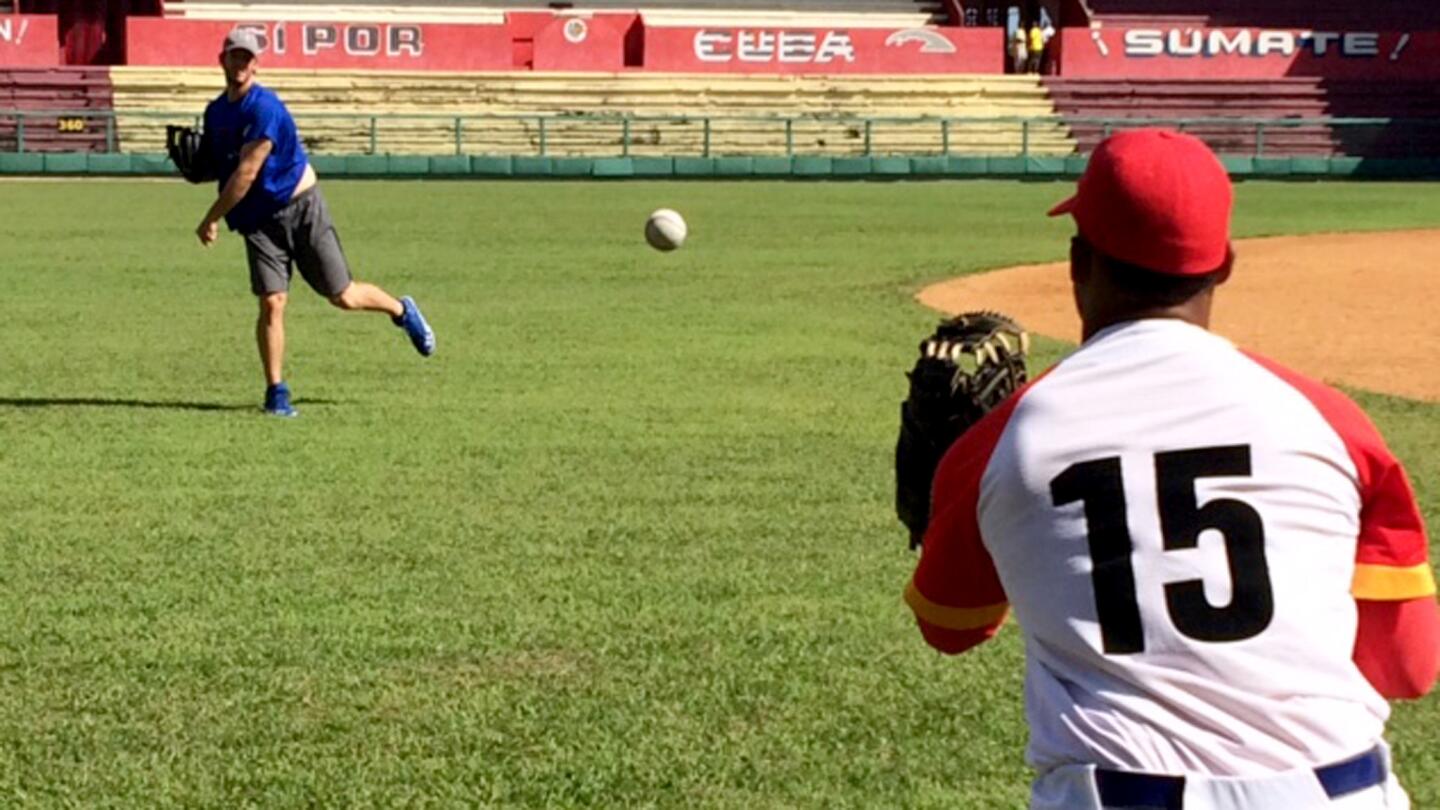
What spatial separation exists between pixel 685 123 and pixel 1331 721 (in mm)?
42441

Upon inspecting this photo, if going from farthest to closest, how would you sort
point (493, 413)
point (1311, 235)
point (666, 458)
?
point (1311, 235) < point (493, 413) < point (666, 458)

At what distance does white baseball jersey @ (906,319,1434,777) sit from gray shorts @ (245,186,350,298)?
28.1 ft

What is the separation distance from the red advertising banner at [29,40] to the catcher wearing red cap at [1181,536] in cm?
4566

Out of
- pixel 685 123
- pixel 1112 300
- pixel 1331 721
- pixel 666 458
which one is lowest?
pixel 685 123

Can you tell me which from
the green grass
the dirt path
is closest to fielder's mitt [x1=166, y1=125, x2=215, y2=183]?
the green grass

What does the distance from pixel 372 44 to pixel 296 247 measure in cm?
3736

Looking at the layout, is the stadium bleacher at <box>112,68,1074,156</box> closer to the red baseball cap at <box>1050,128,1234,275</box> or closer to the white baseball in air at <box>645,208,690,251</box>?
the white baseball in air at <box>645,208,690,251</box>

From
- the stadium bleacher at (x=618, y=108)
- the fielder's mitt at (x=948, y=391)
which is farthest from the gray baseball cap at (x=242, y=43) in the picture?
the stadium bleacher at (x=618, y=108)

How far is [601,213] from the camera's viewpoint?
97.3 feet

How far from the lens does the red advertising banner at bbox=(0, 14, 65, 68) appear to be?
149ft

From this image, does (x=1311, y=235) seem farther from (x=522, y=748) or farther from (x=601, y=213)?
(x=522, y=748)

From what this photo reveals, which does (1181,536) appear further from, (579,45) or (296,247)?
(579,45)

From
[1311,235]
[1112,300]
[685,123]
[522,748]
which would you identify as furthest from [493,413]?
[685,123]

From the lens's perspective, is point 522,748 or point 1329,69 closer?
point 522,748
